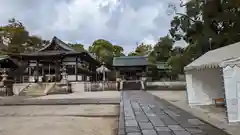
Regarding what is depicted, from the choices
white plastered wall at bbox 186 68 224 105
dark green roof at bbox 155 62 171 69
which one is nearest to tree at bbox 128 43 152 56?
dark green roof at bbox 155 62 171 69

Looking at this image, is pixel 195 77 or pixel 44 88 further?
pixel 44 88

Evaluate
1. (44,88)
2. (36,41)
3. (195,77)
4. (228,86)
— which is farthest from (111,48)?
(228,86)

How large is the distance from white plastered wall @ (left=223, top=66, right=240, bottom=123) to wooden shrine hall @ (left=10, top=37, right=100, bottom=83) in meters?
21.2

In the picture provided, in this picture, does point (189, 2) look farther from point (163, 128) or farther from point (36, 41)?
point (36, 41)

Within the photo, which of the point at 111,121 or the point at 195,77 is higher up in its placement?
the point at 195,77

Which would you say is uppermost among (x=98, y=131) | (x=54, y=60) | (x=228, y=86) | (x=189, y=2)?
(x=189, y=2)

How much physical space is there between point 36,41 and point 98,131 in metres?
34.9

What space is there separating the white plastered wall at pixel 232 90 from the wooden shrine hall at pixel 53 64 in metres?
21.2

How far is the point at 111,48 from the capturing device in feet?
164

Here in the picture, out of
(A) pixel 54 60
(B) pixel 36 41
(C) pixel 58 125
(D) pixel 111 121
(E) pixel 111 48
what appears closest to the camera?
(C) pixel 58 125

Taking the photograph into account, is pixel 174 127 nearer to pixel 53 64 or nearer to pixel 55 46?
pixel 55 46

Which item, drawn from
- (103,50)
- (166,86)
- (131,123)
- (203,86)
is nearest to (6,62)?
(166,86)

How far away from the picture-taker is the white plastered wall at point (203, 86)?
967 cm

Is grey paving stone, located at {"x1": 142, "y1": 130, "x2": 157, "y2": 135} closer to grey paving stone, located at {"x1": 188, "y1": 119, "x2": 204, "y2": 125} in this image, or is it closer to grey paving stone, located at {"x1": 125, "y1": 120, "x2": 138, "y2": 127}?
grey paving stone, located at {"x1": 125, "y1": 120, "x2": 138, "y2": 127}
